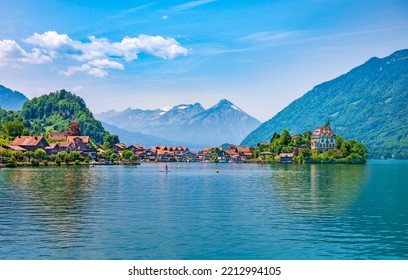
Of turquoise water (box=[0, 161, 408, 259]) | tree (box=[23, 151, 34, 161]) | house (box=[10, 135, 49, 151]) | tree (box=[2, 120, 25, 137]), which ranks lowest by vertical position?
turquoise water (box=[0, 161, 408, 259])

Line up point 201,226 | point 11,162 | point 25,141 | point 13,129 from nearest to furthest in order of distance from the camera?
point 201,226 < point 11,162 < point 25,141 < point 13,129

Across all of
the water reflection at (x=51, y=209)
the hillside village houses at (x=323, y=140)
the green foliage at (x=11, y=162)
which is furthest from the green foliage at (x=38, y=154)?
the hillside village houses at (x=323, y=140)

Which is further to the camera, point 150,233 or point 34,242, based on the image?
point 150,233

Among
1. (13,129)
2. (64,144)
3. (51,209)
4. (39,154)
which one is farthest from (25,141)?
(51,209)

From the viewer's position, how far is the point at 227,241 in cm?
2248

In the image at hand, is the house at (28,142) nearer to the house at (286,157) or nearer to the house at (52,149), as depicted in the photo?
the house at (52,149)

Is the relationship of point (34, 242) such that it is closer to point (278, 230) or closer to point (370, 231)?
point (278, 230)

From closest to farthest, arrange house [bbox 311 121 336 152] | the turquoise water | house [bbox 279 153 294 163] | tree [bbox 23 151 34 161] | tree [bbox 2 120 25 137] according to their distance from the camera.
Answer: the turquoise water < tree [bbox 23 151 34 161] < tree [bbox 2 120 25 137] < house [bbox 279 153 294 163] < house [bbox 311 121 336 152]

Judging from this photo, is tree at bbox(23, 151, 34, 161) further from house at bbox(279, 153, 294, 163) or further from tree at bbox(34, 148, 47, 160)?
house at bbox(279, 153, 294, 163)

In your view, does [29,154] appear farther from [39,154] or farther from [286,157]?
[286,157]

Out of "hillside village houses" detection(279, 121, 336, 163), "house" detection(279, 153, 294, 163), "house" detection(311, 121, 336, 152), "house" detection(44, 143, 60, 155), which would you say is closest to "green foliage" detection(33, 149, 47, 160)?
"house" detection(44, 143, 60, 155)
